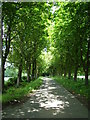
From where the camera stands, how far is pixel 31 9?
1358cm

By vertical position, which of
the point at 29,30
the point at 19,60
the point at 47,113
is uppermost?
the point at 29,30

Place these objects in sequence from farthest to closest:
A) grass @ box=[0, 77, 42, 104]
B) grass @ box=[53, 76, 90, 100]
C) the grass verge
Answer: grass @ box=[53, 76, 90, 100], the grass verge, grass @ box=[0, 77, 42, 104]

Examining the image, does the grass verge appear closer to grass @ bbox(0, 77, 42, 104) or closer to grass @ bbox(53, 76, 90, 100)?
grass @ bbox(53, 76, 90, 100)

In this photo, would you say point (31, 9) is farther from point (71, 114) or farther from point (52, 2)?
point (71, 114)

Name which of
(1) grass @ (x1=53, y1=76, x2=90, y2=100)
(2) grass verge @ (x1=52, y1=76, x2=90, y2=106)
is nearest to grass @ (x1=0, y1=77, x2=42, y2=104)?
(2) grass verge @ (x1=52, y1=76, x2=90, y2=106)

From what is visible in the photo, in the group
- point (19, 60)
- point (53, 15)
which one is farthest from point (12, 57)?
point (53, 15)

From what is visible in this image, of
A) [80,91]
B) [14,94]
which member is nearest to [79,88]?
[80,91]

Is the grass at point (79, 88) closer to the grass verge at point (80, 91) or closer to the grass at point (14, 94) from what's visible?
the grass verge at point (80, 91)

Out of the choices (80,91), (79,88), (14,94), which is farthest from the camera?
(79,88)

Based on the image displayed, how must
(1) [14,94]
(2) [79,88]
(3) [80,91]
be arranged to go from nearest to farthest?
1. (1) [14,94]
2. (3) [80,91]
3. (2) [79,88]

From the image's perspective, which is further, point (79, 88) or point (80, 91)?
point (79, 88)

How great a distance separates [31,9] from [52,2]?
197cm

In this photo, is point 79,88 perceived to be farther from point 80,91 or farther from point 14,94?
point 14,94

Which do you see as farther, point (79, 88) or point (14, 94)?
point (79, 88)
